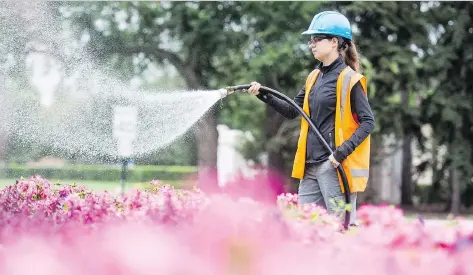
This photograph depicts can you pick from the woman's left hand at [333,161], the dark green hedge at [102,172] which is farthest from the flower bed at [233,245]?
the dark green hedge at [102,172]

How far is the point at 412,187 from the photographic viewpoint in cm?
2556

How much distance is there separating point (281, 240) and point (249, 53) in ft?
57.0

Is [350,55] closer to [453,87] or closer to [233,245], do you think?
[233,245]

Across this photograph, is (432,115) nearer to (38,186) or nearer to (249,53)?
(249,53)

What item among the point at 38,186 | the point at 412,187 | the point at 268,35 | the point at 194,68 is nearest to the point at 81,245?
the point at 38,186

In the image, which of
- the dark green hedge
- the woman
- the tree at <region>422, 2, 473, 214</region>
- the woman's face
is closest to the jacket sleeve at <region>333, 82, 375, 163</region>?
the woman

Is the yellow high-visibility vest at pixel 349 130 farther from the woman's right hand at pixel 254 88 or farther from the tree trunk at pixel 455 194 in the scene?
the tree trunk at pixel 455 194

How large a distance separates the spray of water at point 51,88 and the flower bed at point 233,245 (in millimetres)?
5757

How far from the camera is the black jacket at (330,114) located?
4938 millimetres

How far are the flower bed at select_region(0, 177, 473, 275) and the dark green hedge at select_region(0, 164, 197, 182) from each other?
87.6ft

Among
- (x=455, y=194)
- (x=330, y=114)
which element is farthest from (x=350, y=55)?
(x=455, y=194)

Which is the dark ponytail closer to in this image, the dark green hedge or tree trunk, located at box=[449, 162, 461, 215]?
tree trunk, located at box=[449, 162, 461, 215]

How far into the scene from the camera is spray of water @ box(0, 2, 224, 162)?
1184cm

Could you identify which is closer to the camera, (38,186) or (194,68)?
(38,186)
